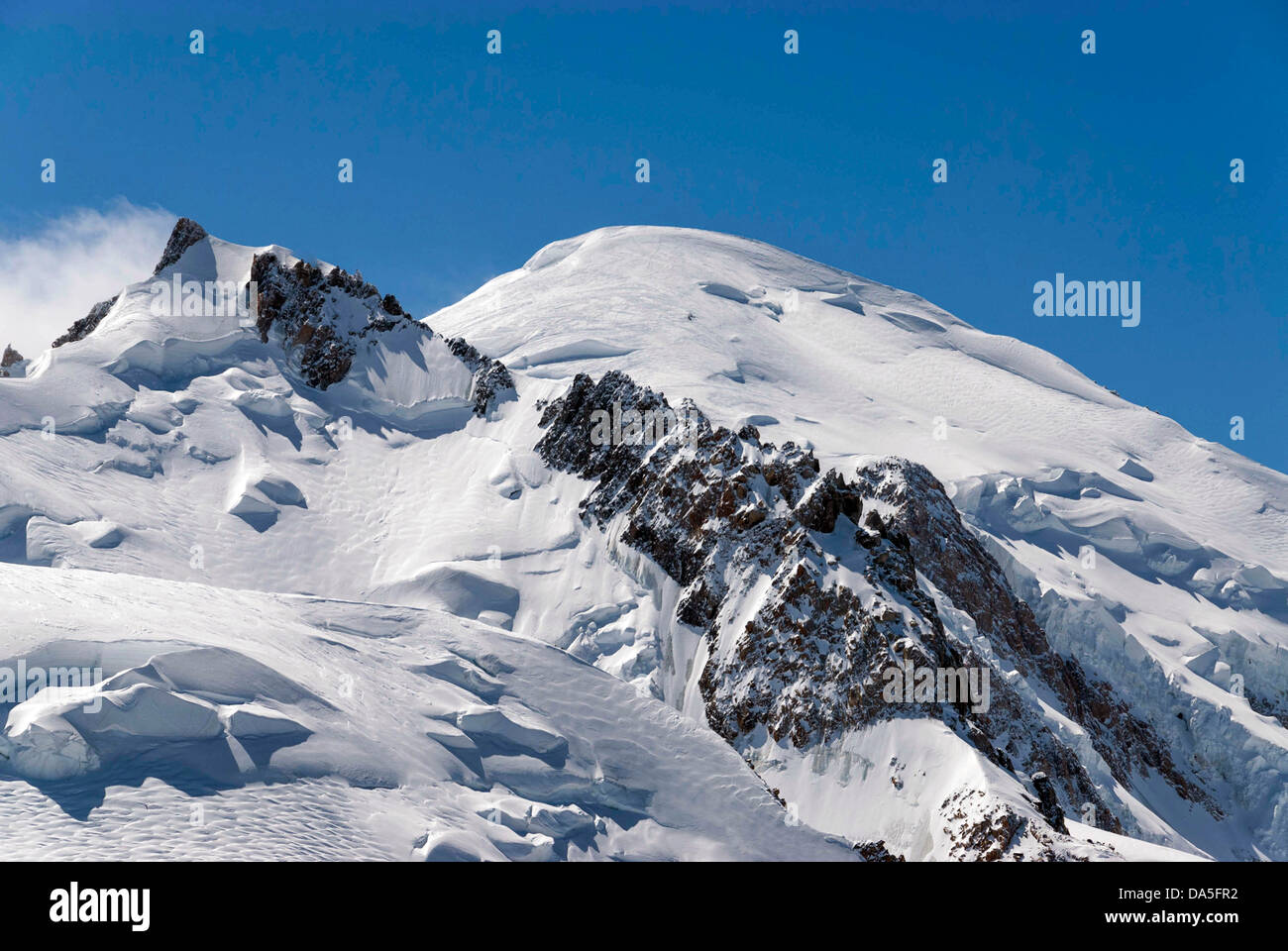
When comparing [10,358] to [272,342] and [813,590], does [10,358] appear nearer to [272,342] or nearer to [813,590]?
[272,342]

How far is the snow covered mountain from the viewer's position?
38281 mm

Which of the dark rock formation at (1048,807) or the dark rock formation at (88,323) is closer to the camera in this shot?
the dark rock formation at (1048,807)

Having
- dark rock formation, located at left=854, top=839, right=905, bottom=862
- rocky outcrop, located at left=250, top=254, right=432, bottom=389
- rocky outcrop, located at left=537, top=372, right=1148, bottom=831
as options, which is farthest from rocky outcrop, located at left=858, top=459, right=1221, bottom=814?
rocky outcrop, located at left=250, top=254, right=432, bottom=389

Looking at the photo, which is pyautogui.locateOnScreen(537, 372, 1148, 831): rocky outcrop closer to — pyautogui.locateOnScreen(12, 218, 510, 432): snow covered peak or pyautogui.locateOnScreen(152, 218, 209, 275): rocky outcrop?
pyautogui.locateOnScreen(12, 218, 510, 432): snow covered peak

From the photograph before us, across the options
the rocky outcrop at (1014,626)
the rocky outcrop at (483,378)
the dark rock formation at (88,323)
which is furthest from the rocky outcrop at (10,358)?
the rocky outcrop at (1014,626)

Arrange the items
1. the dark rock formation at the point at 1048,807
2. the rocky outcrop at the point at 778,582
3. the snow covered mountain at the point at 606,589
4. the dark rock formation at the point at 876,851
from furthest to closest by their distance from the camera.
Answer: the rocky outcrop at the point at 778,582
the dark rock formation at the point at 876,851
the dark rock formation at the point at 1048,807
the snow covered mountain at the point at 606,589

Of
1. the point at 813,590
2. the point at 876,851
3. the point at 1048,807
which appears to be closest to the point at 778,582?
the point at 813,590

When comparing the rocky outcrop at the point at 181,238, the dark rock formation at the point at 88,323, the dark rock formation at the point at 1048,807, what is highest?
the rocky outcrop at the point at 181,238

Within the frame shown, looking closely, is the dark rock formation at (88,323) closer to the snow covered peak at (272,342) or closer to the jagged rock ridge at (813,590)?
the snow covered peak at (272,342)

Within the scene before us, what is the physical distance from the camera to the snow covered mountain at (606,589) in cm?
3828
